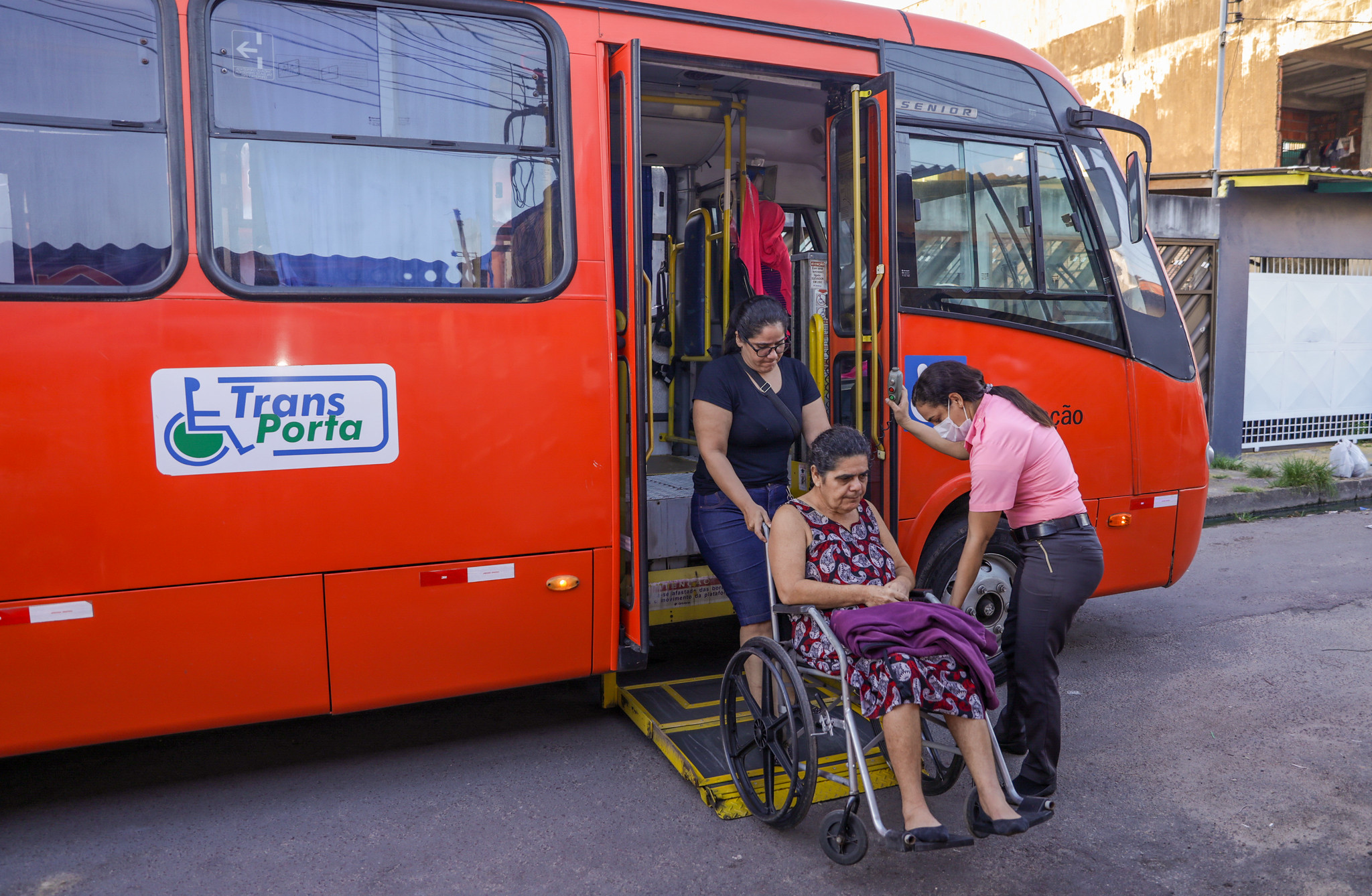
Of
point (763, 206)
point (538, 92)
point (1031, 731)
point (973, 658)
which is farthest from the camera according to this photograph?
point (763, 206)

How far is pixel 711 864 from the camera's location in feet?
10.7

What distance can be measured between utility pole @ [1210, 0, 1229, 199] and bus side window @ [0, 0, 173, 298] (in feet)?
37.4

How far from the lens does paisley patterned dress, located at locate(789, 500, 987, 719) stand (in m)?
3.08

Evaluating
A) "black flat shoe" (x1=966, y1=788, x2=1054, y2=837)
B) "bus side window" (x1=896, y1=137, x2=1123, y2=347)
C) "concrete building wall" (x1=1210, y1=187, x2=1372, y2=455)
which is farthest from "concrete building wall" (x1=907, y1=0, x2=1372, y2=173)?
"black flat shoe" (x1=966, y1=788, x2=1054, y2=837)

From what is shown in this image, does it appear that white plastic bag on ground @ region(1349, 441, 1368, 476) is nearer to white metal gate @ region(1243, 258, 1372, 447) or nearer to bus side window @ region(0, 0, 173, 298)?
white metal gate @ region(1243, 258, 1372, 447)

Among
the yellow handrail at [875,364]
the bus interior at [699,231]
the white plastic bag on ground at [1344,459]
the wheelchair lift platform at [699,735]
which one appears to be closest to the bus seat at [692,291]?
the bus interior at [699,231]

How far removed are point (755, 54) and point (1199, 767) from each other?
3.39 metres

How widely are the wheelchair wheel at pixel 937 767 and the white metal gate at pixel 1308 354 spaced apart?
1025 centimetres

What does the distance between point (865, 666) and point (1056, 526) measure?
37.3 inches

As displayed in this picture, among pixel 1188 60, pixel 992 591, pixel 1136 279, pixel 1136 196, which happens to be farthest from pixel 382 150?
pixel 1188 60

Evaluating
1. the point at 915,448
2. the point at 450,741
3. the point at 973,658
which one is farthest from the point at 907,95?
the point at 450,741

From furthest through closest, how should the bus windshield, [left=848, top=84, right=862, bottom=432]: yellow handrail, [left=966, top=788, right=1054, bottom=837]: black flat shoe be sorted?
the bus windshield → [left=848, top=84, right=862, bottom=432]: yellow handrail → [left=966, top=788, right=1054, bottom=837]: black flat shoe

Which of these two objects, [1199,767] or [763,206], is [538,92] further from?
[1199,767]

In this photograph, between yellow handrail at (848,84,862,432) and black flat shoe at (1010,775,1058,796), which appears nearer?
black flat shoe at (1010,775,1058,796)
